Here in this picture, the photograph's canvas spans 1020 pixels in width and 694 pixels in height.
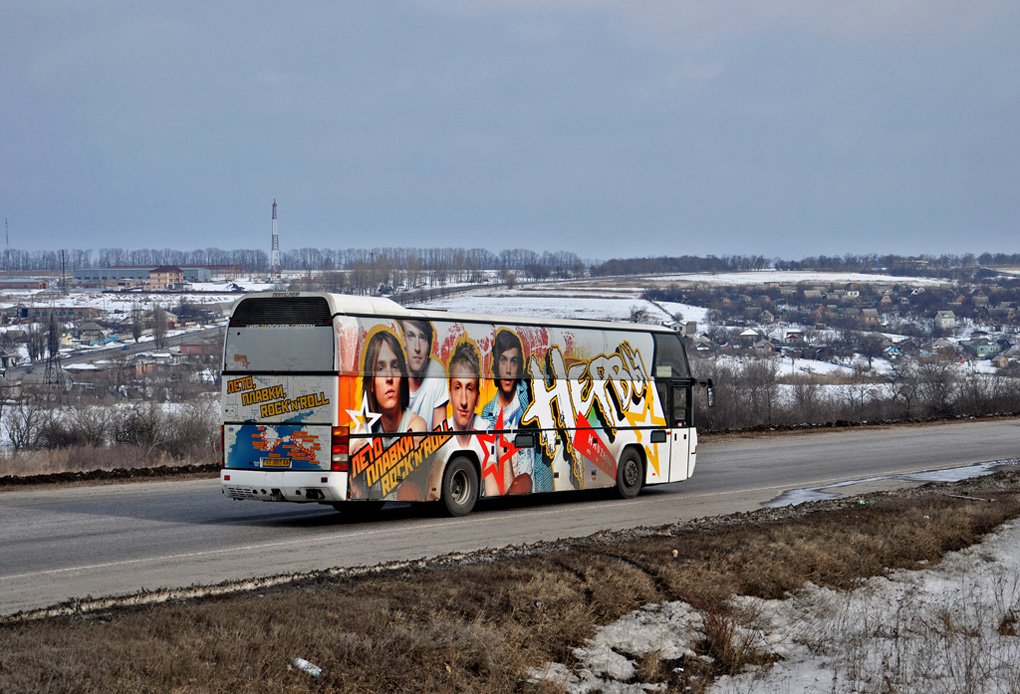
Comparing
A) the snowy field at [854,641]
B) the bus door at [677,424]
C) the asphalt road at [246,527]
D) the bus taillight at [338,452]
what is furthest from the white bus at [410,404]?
the snowy field at [854,641]

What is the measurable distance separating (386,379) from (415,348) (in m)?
0.78

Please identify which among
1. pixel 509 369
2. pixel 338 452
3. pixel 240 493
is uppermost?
pixel 509 369

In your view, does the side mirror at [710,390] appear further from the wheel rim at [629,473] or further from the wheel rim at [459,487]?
the wheel rim at [459,487]

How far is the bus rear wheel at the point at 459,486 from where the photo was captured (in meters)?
15.7

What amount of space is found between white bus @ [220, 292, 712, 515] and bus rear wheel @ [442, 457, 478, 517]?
0.02m

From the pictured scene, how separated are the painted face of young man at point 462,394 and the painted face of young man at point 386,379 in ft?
3.96

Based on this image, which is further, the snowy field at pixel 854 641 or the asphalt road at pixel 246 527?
the asphalt road at pixel 246 527

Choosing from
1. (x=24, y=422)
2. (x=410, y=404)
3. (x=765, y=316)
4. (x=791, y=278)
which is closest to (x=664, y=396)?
(x=410, y=404)

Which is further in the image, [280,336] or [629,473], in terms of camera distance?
[629,473]

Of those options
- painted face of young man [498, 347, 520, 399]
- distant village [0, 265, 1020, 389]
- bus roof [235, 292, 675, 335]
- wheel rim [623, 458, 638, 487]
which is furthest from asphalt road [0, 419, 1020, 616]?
distant village [0, 265, 1020, 389]

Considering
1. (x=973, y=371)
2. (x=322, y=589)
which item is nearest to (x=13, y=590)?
(x=322, y=589)

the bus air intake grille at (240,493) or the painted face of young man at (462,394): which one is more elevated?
the painted face of young man at (462,394)

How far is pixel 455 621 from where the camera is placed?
8766mm

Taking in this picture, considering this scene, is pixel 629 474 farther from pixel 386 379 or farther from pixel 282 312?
pixel 282 312
